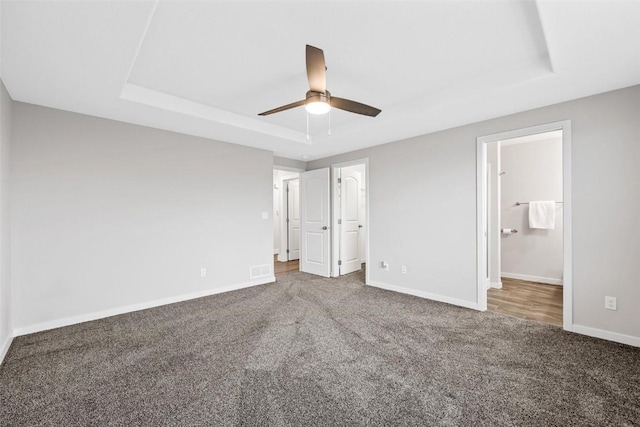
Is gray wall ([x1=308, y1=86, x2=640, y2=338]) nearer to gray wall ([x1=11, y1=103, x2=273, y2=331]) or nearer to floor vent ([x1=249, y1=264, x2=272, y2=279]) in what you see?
floor vent ([x1=249, y1=264, x2=272, y2=279])

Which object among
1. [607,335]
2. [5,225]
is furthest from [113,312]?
[607,335]

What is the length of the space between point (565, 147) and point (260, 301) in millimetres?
3956

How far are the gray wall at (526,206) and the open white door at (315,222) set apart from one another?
3352mm

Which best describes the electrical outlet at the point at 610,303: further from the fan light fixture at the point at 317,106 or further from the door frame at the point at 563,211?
the fan light fixture at the point at 317,106

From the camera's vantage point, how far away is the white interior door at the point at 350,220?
5355 mm

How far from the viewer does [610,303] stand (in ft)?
8.59

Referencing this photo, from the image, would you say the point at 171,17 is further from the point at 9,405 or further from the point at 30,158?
the point at 9,405

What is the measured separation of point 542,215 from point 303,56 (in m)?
4.83

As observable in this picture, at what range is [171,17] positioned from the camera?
1.79 metres

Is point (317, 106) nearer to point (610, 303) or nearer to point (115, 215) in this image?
point (115, 215)

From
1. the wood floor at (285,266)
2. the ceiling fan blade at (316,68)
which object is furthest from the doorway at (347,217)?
the ceiling fan blade at (316,68)

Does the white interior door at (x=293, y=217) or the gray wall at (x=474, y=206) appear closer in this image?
the gray wall at (x=474, y=206)

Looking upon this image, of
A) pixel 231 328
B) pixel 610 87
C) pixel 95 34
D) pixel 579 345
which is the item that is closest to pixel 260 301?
pixel 231 328

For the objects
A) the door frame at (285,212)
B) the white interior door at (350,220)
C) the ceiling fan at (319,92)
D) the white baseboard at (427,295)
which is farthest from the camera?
the door frame at (285,212)
